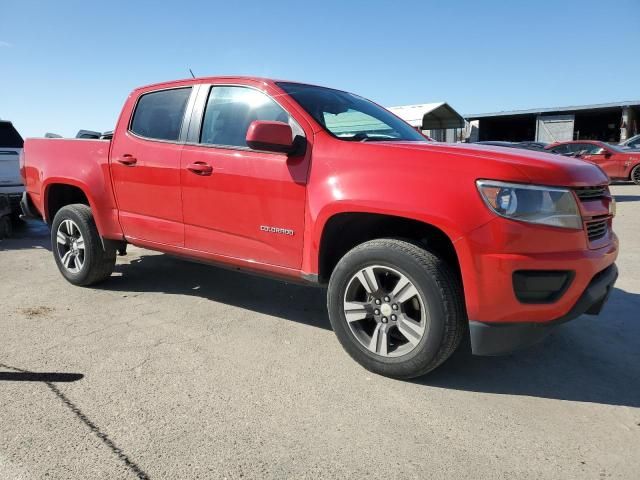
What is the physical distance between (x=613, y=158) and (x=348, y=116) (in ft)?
45.7

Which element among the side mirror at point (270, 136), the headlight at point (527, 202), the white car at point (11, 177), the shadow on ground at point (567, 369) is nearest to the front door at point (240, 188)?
the side mirror at point (270, 136)

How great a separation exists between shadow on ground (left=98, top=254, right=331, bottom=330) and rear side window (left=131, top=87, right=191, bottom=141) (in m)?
1.49

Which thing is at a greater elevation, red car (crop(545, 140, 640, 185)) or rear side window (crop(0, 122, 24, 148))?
rear side window (crop(0, 122, 24, 148))

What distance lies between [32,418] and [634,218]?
379 inches

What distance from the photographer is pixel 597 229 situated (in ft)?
9.02

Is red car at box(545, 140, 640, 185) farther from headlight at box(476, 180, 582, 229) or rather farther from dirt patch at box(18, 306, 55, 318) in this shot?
dirt patch at box(18, 306, 55, 318)

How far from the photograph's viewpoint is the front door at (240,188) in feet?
10.5

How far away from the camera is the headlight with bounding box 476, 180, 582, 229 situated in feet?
8.08

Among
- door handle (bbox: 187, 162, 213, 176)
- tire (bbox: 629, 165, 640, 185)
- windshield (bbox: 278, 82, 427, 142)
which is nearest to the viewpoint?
windshield (bbox: 278, 82, 427, 142)

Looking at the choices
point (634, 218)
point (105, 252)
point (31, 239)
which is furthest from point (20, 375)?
point (634, 218)

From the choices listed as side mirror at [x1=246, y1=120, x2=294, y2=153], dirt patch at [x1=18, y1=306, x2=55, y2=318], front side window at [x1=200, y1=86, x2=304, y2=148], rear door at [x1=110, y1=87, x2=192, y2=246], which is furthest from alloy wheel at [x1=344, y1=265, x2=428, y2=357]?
dirt patch at [x1=18, y1=306, x2=55, y2=318]

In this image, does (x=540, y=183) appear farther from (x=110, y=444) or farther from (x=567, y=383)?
(x=110, y=444)

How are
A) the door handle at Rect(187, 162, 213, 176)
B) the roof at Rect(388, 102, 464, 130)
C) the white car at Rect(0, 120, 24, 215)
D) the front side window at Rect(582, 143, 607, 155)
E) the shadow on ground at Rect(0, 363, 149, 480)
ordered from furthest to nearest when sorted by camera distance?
the roof at Rect(388, 102, 464, 130)
the front side window at Rect(582, 143, 607, 155)
the white car at Rect(0, 120, 24, 215)
the door handle at Rect(187, 162, 213, 176)
the shadow on ground at Rect(0, 363, 149, 480)

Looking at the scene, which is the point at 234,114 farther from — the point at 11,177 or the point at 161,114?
the point at 11,177
